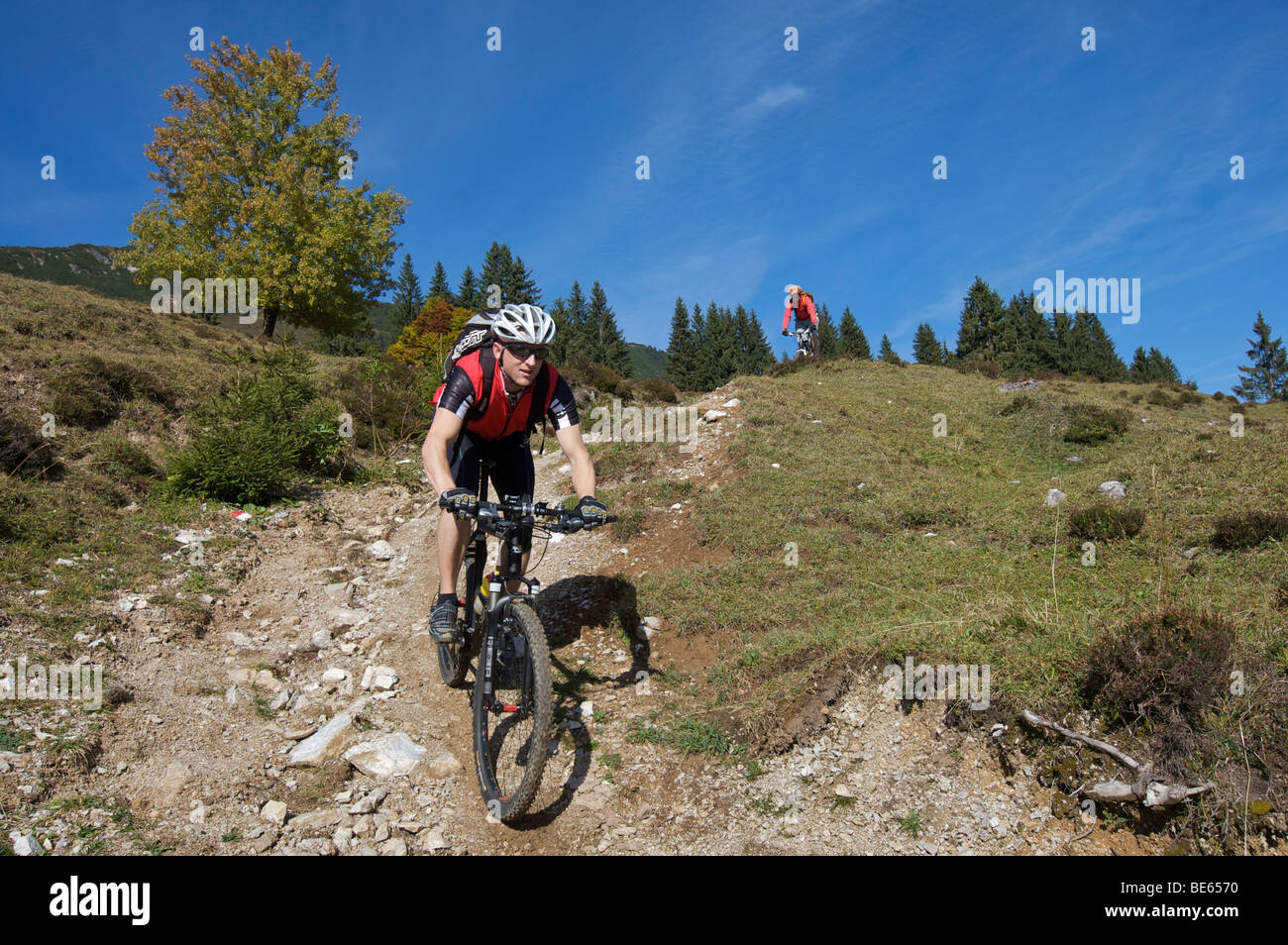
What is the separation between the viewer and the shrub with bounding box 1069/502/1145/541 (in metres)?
6.45

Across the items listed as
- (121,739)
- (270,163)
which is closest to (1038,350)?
(270,163)

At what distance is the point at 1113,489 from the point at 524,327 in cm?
790

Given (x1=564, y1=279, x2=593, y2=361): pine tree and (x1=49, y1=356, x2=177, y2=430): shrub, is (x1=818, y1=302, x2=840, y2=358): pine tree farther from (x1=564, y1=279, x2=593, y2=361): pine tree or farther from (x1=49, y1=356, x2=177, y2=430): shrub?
(x1=49, y1=356, x2=177, y2=430): shrub

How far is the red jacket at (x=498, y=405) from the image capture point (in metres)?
4.57

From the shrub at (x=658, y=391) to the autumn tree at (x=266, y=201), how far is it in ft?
46.6


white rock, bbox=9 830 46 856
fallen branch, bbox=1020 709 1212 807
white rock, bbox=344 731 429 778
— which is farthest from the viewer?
Answer: white rock, bbox=344 731 429 778

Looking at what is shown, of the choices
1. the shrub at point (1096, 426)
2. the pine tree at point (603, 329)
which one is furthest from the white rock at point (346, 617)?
the pine tree at point (603, 329)

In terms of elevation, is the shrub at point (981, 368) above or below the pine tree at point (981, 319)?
below

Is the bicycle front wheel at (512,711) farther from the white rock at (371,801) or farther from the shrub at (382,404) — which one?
the shrub at (382,404)

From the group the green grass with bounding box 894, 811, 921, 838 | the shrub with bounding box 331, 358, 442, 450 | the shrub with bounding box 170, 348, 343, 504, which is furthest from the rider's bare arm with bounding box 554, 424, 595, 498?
the shrub with bounding box 331, 358, 442, 450

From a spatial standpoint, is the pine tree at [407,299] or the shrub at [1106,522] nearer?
the shrub at [1106,522]

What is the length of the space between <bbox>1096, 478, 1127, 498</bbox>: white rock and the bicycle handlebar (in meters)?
7.45

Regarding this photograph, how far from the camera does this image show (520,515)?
3.98 metres
